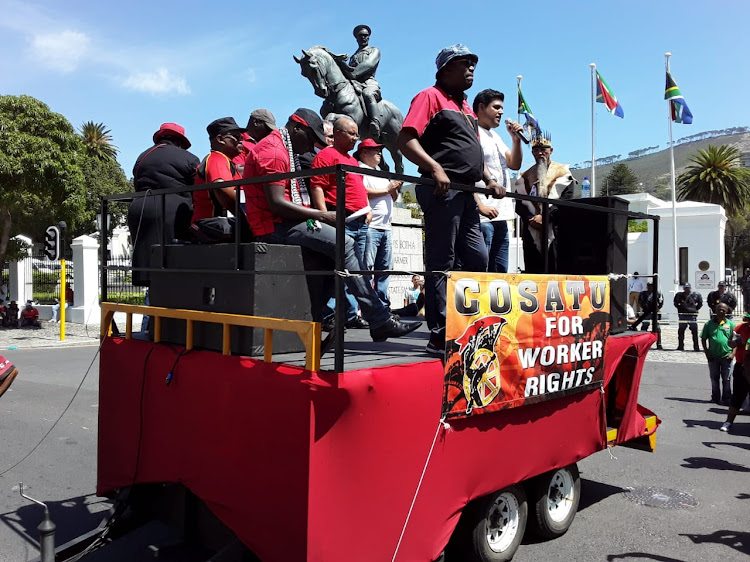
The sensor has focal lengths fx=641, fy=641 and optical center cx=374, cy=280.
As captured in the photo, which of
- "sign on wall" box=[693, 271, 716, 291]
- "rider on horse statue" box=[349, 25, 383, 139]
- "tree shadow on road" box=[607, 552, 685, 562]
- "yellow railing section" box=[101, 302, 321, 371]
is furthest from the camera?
"sign on wall" box=[693, 271, 716, 291]

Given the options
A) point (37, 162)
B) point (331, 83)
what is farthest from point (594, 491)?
point (37, 162)

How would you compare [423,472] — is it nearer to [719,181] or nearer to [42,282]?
[42,282]

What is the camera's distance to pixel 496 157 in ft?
17.5

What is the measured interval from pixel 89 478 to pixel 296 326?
3881 millimetres

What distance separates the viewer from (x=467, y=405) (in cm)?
322

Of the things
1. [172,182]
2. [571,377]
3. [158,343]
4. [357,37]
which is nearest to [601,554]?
[571,377]

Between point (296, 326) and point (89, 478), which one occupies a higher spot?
point (296, 326)

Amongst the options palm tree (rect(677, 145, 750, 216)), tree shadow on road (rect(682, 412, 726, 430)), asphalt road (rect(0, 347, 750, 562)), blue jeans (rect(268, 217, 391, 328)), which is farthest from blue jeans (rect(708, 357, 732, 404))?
palm tree (rect(677, 145, 750, 216))

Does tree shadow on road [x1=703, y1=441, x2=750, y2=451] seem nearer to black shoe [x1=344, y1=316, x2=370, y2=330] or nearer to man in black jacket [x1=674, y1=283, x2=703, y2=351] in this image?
black shoe [x1=344, y1=316, x2=370, y2=330]

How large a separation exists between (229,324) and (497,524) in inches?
79.8

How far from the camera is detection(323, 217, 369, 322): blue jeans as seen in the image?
4.11 metres

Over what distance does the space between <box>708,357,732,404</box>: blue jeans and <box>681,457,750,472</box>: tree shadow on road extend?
10.1 ft

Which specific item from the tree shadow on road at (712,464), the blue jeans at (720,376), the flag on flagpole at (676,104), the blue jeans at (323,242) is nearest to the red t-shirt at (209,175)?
the blue jeans at (323,242)

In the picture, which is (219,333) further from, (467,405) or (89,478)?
(89,478)
